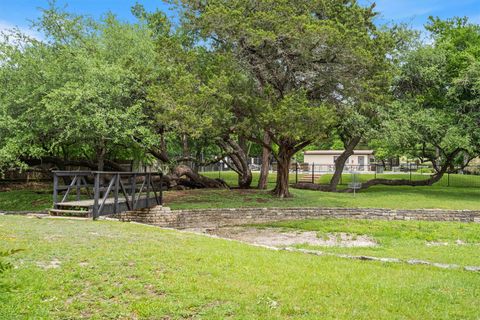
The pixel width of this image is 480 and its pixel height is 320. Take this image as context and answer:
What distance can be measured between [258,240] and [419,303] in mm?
5992

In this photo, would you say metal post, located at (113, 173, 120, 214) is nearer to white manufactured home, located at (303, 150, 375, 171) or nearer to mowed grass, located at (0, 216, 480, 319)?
mowed grass, located at (0, 216, 480, 319)

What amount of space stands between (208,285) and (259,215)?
9.33 metres

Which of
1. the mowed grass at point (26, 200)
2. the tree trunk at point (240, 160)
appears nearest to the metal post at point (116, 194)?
the mowed grass at point (26, 200)

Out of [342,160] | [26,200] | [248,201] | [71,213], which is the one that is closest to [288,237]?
[248,201]

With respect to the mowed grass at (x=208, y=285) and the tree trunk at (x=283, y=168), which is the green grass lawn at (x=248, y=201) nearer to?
the tree trunk at (x=283, y=168)

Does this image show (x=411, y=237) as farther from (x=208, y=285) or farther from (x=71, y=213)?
(x=71, y=213)

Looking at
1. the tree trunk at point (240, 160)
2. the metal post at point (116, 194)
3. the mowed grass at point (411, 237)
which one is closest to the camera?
the mowed grass at point (411, 237)

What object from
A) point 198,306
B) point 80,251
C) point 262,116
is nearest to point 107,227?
point 80,251

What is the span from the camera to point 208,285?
4617mm

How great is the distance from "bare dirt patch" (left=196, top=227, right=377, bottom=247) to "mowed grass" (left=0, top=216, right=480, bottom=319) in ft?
9.80

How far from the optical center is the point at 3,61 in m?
14.8

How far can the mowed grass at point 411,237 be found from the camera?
25.7ft

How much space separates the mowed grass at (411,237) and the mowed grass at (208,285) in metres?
1.66

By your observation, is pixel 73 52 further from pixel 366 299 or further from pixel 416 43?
pixel 416 43
